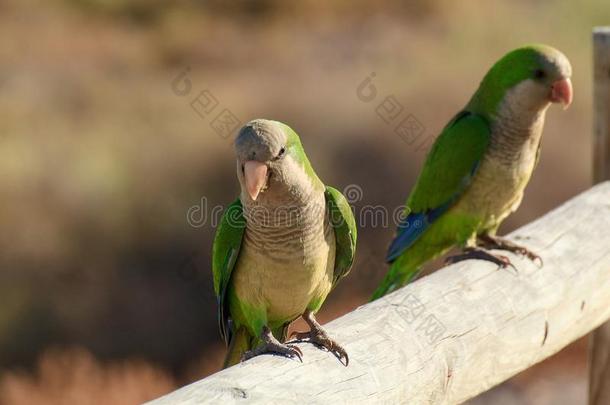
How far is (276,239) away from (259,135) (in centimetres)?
41

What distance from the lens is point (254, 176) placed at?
2.53m

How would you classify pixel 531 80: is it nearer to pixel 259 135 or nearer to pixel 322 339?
pixel 259 135

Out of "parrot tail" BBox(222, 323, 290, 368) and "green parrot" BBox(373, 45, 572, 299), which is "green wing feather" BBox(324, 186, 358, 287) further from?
"green parrot" BBox(373, 45, 572, 299)

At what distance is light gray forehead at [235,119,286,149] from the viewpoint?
252 centimetres

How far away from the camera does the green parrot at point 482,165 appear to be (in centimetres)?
383

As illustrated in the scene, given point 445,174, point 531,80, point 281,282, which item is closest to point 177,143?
point 445,174

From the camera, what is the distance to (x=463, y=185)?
157 inches

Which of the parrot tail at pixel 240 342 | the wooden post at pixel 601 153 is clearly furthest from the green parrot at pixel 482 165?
the parrot tail at pixel 240 342

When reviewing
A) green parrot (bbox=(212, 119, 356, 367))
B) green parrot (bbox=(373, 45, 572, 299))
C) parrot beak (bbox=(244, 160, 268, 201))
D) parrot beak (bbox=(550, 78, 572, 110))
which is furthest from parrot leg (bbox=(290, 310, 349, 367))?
parrot beak (bbox=(550, 78, 572, 110))

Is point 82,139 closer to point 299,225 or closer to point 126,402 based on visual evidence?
point 126,402

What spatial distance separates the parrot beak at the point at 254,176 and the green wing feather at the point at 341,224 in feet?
1.39

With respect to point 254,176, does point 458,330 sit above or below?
below

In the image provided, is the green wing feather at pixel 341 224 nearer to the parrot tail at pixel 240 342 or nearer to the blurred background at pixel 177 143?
the parrot tail at pixel 240 342

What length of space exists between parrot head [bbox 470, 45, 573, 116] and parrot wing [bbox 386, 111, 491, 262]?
0.40 ft
